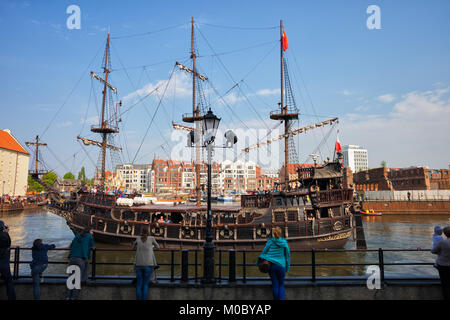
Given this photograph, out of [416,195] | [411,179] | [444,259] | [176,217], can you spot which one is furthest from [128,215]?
[411,179]

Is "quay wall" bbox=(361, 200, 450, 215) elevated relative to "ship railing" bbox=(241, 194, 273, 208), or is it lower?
lower

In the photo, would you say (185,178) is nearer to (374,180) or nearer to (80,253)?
(374,180)

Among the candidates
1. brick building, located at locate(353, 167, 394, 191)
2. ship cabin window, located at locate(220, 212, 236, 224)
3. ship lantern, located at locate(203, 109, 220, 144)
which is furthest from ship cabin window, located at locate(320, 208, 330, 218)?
brick building, located at locate(353, 167, 394, 191)

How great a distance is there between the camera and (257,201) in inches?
816

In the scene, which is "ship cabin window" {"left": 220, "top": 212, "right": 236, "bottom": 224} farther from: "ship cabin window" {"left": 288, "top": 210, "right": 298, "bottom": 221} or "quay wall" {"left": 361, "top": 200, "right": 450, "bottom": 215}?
"quay wall" {"left": 361, "top": 200, "right": 450, "bottom": 215}

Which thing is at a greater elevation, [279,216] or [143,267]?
[143,267]

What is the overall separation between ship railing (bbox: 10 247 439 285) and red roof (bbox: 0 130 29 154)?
2464 inches

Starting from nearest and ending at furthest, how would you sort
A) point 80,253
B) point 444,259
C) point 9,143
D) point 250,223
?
point 444,259, point 80,253, point 250,223, point 9,143

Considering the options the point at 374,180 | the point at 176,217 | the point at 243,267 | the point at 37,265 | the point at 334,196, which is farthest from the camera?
the point at 374,180

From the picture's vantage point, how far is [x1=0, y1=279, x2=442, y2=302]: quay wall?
6398 mm

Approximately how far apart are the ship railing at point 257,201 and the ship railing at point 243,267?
11.6 feet

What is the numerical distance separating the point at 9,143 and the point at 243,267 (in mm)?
85162

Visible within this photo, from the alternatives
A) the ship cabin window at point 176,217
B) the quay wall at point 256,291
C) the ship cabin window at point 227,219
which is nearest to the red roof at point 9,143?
the ship cabin window at point 176,217

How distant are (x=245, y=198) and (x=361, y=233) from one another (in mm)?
9160
